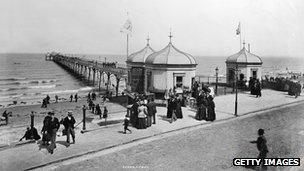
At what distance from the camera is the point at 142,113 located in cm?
1452

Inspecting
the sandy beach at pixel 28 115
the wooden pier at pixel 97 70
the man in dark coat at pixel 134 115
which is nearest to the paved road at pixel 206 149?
the man in dark coat at pixel 134 115

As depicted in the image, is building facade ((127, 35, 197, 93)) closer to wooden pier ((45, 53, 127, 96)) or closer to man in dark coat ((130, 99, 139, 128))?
man in dark coat ((130, 99, 139, 128))

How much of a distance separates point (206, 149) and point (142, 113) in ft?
13.0

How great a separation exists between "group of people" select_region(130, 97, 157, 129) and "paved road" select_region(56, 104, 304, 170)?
1822 mm

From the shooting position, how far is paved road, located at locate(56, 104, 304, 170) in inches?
400

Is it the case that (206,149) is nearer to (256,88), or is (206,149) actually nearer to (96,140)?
(96,140)

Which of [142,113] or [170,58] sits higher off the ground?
[170,58]

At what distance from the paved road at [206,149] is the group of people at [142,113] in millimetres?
1822

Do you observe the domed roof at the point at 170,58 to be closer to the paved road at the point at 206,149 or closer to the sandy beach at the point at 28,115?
the sandy beach at the point at 28,115

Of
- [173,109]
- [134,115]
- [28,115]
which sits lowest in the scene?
[28,115]

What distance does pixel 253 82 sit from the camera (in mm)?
26703

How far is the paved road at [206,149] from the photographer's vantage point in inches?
400

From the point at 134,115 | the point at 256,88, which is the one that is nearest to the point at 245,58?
the point at 256,88

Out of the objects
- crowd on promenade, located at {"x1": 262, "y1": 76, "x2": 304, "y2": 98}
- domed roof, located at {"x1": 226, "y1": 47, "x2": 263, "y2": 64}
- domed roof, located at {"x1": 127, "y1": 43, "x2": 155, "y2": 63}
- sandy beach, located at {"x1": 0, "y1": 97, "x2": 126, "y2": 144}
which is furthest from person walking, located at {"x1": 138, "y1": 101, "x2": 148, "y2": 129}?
domed roof, located at {"x1": 226, "y1": 47, "x2": 263, "y2": 64}
